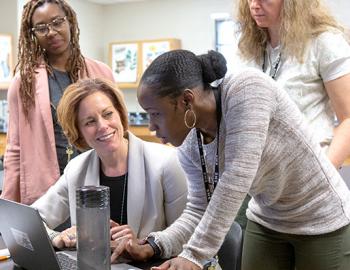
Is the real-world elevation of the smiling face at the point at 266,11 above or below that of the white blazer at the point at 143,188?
above

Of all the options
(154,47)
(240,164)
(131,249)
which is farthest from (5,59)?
(240,164)

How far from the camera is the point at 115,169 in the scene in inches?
67.5

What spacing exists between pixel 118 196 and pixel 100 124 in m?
0.24

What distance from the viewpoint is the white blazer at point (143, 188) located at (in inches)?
64.0

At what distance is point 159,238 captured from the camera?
4.53 ft

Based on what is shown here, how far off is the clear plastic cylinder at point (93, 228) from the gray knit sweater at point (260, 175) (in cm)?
18

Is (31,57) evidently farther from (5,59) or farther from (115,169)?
(5,59)

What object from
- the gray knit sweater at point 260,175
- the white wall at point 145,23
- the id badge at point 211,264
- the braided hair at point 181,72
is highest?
the white wall at point 145,23

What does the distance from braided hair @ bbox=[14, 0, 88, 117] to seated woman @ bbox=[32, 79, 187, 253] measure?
41 cm

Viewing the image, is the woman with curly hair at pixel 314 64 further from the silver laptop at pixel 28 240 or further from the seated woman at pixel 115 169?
the silver laptop at pixel 28 240

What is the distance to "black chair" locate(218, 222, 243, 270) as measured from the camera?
→ 1499 millimetres

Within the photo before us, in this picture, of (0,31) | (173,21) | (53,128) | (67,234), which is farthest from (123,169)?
(173,21)

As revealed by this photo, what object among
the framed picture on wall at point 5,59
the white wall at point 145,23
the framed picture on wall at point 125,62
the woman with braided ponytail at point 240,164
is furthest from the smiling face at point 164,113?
the framed picture on wall at point 125,62

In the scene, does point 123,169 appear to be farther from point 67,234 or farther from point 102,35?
point 102,35
